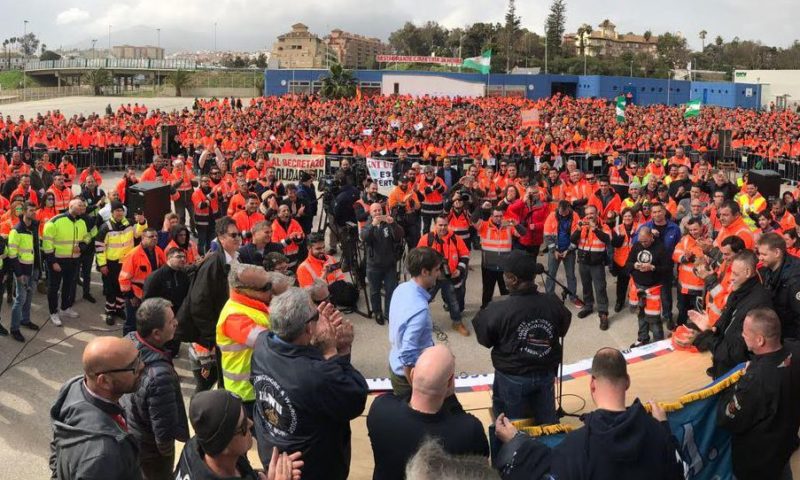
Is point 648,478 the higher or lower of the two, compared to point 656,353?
higher

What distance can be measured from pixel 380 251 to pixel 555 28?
340 feet

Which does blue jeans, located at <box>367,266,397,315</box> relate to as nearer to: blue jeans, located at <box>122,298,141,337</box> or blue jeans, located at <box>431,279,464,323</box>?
blue jeans, located at <box>431,279,464,323</box>

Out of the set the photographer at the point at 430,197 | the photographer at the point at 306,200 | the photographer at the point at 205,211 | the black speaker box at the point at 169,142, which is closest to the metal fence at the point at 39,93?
the black speaker box at the point at 169,142

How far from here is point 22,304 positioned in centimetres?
876

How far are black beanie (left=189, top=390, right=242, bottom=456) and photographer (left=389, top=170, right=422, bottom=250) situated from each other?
893 centimetres

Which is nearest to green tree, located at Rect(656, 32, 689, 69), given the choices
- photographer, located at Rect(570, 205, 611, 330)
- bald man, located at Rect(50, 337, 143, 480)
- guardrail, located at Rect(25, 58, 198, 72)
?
guardrail, located at Rect(25, 58, 198, 72)

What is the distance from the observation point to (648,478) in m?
3.15

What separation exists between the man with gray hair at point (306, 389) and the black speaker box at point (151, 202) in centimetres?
676

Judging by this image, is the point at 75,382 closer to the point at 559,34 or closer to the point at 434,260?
the point at 434,260

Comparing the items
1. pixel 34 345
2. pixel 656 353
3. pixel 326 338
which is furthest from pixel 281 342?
pixel 34 345

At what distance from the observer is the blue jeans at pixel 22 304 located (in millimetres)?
8633

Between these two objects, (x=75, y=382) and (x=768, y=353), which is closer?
(x=75, y=382)

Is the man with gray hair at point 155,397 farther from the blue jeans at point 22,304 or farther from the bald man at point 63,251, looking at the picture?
the bald man at point 63,251

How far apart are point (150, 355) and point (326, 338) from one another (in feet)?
4.14
